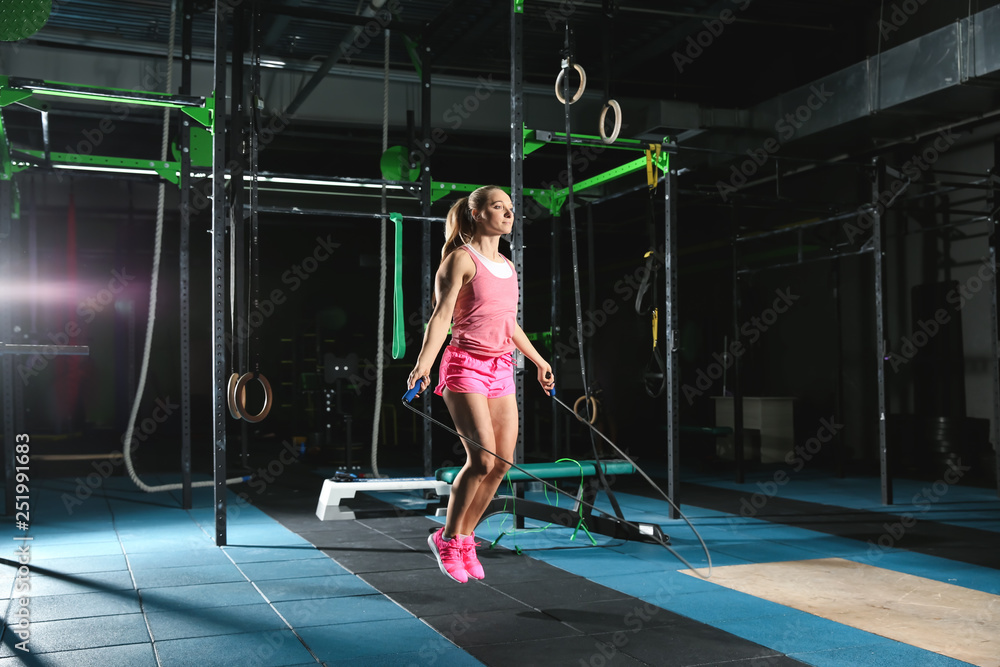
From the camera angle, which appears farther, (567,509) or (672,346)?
(672,346)

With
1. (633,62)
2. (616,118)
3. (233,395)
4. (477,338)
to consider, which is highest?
(633,62)

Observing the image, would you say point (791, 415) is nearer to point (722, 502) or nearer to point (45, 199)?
point (722, 502)

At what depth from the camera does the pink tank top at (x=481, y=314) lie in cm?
294

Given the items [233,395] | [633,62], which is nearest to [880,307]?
[633,62]

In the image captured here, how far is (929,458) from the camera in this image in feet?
24.6

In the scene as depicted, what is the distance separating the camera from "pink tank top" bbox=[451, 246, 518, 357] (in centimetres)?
294

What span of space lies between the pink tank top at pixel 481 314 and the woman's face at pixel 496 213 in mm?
107

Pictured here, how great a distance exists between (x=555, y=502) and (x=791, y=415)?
379 cm

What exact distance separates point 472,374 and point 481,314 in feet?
0.68

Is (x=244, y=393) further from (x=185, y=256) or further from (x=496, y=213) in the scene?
(x=496, y=213)

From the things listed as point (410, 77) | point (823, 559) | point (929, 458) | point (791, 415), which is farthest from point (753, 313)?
point (823, 559)

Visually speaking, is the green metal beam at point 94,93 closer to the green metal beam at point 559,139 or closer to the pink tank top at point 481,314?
the green metal beam at point 559,139

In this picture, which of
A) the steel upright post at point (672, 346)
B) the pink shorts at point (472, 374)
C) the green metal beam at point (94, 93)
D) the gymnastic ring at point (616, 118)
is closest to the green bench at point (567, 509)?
the steel upright post at point (672, 346)

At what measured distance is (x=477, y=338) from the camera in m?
2.95
